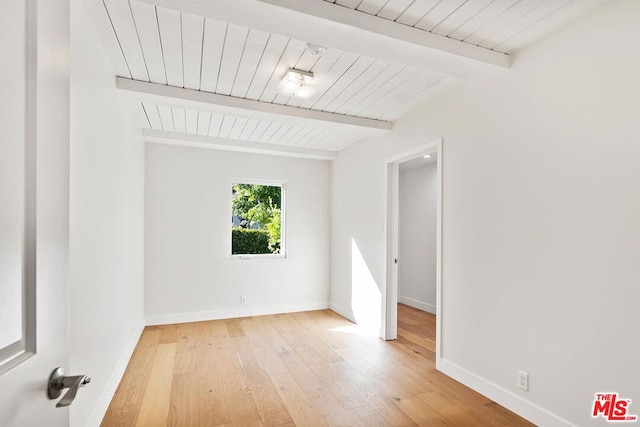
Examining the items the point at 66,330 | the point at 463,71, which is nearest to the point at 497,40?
the point at 463,71

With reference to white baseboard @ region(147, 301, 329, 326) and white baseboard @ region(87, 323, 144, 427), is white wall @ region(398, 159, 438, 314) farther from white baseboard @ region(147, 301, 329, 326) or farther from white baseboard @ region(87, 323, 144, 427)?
white baseboard @ region(87, 323, 144, 427)

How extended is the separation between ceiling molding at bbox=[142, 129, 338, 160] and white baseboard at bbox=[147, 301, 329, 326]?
224 cm

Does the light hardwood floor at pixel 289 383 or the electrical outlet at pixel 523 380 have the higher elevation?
the electrical outlet at pixel 523 380

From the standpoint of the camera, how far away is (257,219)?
5172 mm

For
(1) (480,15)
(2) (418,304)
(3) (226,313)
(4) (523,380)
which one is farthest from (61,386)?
(2) (418,304)

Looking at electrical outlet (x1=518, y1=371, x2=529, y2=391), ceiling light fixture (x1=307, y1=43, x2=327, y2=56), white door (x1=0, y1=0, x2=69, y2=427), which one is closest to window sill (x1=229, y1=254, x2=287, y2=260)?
ceiling light fixture (x1=307, y1=43, x2=327, y2=56)

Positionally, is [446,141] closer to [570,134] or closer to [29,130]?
[570,134]

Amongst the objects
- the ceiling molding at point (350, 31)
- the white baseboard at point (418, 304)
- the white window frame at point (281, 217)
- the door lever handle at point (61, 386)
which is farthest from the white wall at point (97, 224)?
the white baseboard at point (418, 304)

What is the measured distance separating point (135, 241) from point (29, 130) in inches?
126

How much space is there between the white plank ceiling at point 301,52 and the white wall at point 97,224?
28cm

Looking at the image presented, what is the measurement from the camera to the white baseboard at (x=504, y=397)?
2.06m

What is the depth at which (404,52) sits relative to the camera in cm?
209

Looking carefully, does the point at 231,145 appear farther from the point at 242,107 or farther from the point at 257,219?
the point at 242,107

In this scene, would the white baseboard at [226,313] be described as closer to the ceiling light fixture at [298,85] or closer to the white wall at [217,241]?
the white wall at [217,241]
